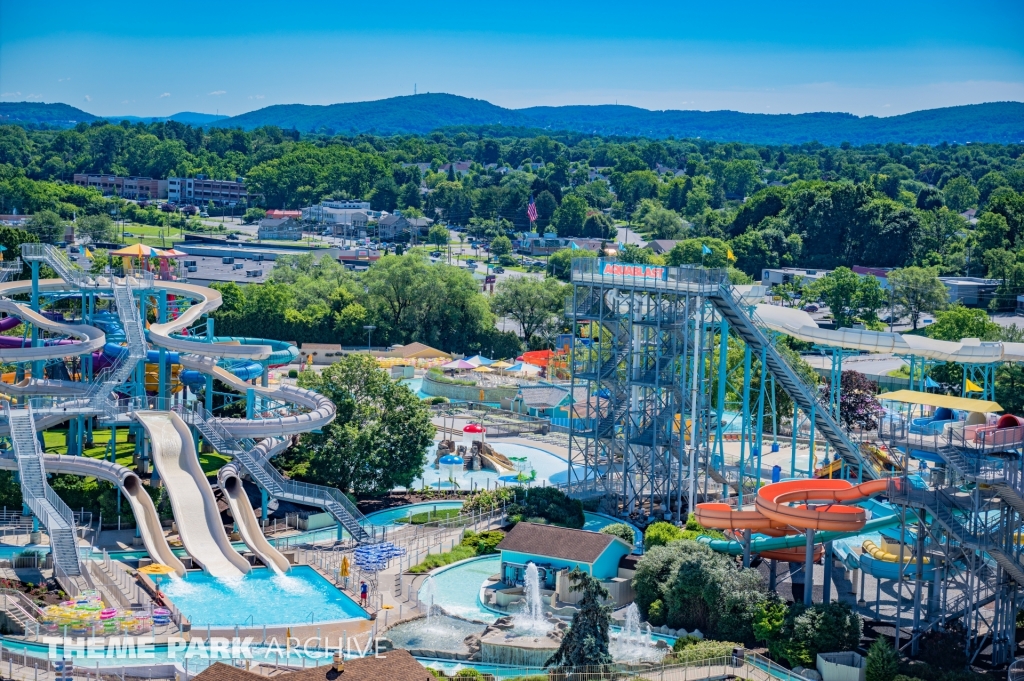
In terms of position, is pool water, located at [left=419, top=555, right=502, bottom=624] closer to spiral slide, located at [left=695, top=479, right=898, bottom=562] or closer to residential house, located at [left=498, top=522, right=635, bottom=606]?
residential house, located at [left=498, top=522, right=635, bottom=606]

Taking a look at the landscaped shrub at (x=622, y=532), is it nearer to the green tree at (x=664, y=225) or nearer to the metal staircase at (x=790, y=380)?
the metal staircase at (x=790, y=380)

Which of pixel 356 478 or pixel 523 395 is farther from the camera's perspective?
pixel 523 395

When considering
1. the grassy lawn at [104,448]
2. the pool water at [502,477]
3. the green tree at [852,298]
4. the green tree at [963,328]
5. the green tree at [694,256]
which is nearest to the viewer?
the grassy lawn at [104,448]

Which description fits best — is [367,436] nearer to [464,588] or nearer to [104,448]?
[464,588]

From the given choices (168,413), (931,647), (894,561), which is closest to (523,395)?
(168,413)

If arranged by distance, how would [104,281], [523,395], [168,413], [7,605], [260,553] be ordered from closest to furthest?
[7,605], [260,553], [168,413], [104,281], [523,395]

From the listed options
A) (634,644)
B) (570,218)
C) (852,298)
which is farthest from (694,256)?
(634,644)

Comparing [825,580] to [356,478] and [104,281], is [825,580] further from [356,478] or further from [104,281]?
[104,281]

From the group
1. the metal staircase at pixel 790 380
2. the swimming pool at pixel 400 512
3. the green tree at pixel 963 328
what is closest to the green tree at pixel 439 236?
the green tree at pixel 963 328
